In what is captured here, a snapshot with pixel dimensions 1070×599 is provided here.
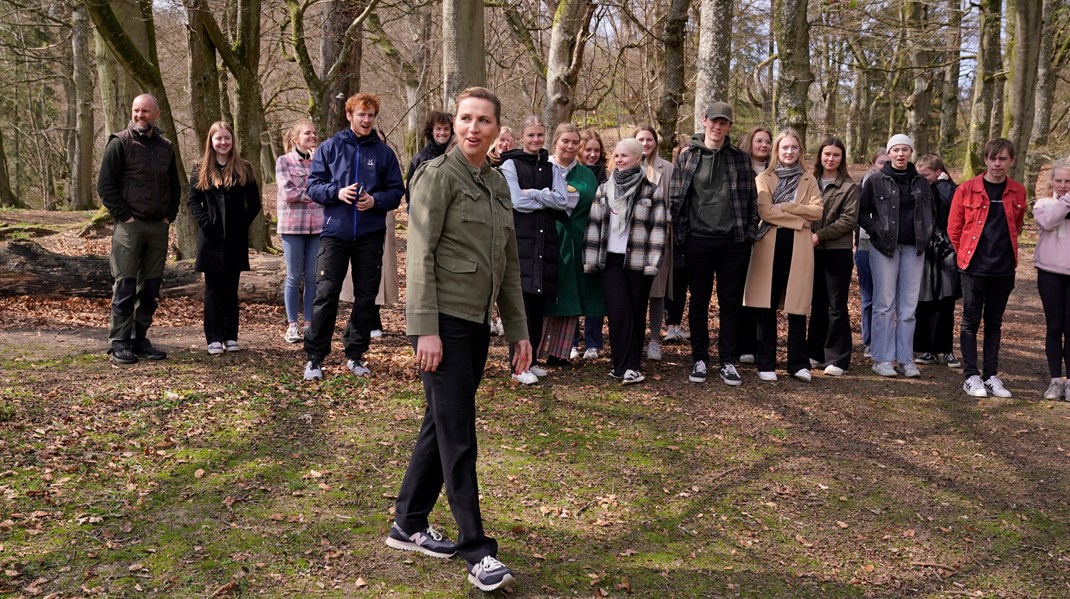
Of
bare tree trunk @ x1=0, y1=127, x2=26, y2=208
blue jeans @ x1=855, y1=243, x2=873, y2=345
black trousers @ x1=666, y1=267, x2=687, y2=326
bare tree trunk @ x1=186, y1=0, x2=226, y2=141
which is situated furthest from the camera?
bare tree trunk @ x1=0, y1=127, x2=26, y2=208

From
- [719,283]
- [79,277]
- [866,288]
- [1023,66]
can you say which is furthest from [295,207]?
[1023,66]

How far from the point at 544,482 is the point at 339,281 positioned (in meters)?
2.64

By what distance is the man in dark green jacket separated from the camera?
7.06 meters

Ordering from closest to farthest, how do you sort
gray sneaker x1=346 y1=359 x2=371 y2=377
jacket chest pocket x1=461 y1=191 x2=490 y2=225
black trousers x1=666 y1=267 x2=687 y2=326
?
jacket chest pocket x1=461 y1=191 x2=490 y2=225 < gray sneaker x1=346 y1=359 x2=371 y2=377 < black trousers x1=666 y1=267 x2=687 y2=326

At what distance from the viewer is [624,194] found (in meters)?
7.21

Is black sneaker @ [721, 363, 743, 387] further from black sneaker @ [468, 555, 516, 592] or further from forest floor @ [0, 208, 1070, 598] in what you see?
black sneaker @ [468, 555, 516, 592]

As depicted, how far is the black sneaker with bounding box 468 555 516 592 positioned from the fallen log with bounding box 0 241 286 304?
747cm

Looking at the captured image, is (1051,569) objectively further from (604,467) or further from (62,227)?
(62,227)

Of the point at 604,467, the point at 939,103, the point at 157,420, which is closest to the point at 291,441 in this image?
the point at 157,420

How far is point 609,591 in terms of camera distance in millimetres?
3938

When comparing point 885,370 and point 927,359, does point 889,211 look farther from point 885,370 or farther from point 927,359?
point 927,359

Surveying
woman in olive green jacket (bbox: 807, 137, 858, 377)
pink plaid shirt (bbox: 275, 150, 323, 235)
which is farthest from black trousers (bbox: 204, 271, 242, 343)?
woman in olive green jacket (bbox: 807, 137, 858, 377)

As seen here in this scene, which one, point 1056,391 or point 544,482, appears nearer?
point 544,482

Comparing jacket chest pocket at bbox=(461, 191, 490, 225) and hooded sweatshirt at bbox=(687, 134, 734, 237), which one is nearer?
jacket chest pocket at bbox=(461, 191, 490, 225)
